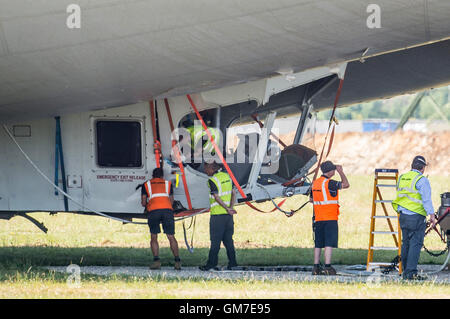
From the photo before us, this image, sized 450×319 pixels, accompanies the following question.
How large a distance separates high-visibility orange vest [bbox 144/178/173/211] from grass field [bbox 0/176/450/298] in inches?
72.5

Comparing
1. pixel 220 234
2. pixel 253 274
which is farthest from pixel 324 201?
pixel 220 234

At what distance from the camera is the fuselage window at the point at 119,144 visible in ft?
48.8

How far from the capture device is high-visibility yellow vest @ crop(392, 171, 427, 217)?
42.8 ft

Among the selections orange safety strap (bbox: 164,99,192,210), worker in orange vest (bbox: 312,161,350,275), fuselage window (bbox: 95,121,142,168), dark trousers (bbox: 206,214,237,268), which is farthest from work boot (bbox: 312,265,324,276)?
fuselage window (bbox: 95,121,142,168)

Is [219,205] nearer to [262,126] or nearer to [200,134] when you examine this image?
[200,134]

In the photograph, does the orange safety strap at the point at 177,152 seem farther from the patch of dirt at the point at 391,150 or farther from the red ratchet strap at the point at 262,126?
the patch of dirt at the point at 391,150

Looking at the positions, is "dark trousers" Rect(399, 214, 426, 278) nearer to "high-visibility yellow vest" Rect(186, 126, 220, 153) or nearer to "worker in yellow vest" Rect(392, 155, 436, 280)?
"worker in yellow vest" Rect(392, 155, 436, 280)

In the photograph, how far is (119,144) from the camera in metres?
14.9

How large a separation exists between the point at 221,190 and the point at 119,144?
2.15 m

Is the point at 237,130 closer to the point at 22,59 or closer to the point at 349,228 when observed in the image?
the point at 22,59

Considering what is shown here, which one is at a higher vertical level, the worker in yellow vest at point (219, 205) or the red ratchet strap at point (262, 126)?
the red ratchet strap at point (262, 126)

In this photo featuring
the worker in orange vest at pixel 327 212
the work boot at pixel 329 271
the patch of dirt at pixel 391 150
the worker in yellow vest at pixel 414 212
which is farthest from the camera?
the patch of dirt at pixel 391 150

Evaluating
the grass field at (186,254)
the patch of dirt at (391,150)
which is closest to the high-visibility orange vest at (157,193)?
the grass field at (186,254)

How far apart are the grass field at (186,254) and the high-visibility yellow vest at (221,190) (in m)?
2.04
